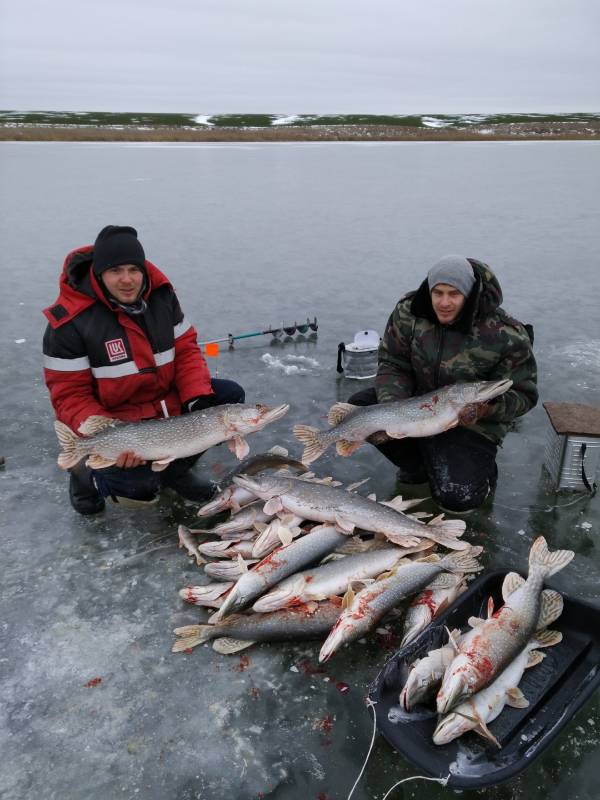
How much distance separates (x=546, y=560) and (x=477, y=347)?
1.60 metres

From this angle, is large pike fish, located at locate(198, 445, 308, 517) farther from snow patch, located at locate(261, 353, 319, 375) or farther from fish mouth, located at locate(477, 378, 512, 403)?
snow patch, located at locate(261, 353, 319, 375)

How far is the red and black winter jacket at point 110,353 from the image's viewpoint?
4.20m

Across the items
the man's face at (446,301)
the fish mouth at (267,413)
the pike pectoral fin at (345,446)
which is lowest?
the pike pectoral fin at (345,446)

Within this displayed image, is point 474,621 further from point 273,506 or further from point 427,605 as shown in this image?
point 273,506

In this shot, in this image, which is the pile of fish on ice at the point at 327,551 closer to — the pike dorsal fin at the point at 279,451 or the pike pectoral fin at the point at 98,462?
the pike dorsal fin at the point at 279,451

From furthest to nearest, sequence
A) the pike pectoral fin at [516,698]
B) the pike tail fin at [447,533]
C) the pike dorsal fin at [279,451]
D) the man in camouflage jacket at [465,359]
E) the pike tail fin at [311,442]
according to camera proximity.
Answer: the pike dorsal fin at [279,451] < the pike tail fin at [311,442] < the man in camouflage jacket at [465,359] < the pike tail fin at [447,533] < the pike pectoral fin at [516,698]

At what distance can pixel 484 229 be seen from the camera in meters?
14.0

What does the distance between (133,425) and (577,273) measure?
8937 millimetres

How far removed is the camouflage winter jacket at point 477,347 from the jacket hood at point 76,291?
2169 mm

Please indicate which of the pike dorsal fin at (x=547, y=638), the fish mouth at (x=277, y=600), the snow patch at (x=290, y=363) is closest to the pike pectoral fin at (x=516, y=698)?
the pike dorsal fin at (x=547, y=638)

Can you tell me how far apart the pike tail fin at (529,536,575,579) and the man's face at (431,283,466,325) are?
165cm

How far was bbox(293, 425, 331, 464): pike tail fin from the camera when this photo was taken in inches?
176

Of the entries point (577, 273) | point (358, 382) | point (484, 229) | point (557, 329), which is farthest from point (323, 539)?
point (484, 229)

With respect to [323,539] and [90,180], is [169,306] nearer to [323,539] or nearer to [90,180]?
[323,539]
